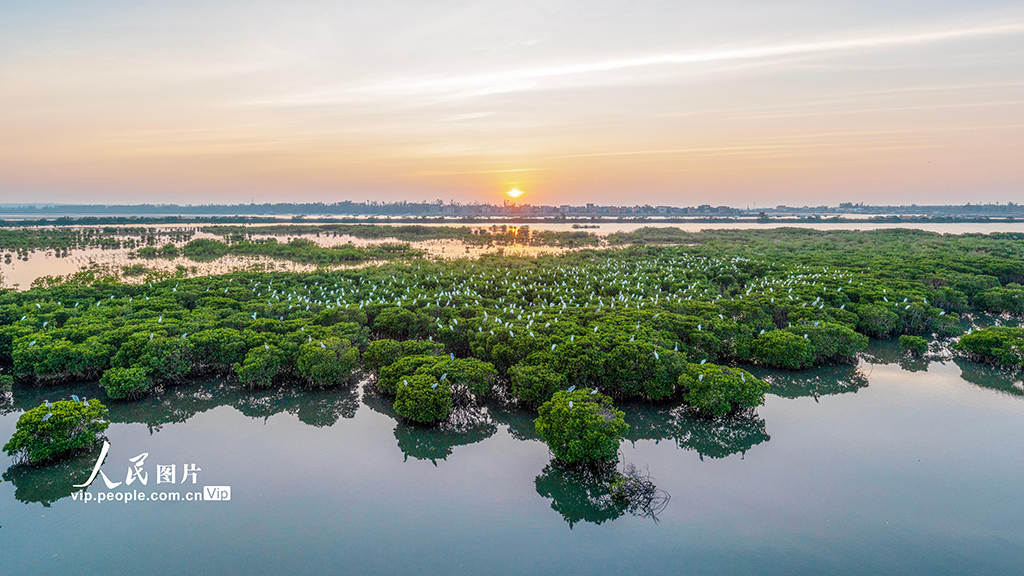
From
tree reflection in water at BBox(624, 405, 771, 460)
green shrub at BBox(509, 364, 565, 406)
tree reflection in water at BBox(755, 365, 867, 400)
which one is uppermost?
green shrub at BBox(509, 364, 565, 406)

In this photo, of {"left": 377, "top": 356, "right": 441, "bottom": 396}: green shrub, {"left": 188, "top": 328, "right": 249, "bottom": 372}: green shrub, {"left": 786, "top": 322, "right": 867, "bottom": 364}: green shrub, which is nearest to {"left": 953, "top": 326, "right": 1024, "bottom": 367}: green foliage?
{"left": 786, "top": 322, "right": 867, "bottom": 364}: green shrub

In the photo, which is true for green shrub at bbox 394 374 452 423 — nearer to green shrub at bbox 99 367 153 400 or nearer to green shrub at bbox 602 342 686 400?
green shrub at bbox 602 342 686 400

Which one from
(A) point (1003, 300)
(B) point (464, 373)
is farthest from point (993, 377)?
(B) point (464, 373)

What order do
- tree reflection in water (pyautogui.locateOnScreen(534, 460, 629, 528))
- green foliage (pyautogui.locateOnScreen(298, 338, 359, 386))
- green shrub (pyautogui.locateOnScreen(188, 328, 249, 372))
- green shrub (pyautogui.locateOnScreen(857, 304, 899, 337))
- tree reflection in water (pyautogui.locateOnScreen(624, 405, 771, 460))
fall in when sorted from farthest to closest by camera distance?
green shrub (pyautogui.locateOnScreen(857, 304, 899, 337)), green shrub (pyautogui.locateOnScreen(188, 328, 249, 372)), green foliage (pyautogui.locateOnScreen(298, 338, 359, 386)), tree reflection in water (pyautogui.locateOnScreen(624, 405, 771, 460)), tree reflection in water (pyautogui.locateOnScreen(534, 460, 629, 528))

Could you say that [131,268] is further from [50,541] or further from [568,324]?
[568,324]

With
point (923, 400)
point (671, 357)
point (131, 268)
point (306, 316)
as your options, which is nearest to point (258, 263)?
point (131, 268)

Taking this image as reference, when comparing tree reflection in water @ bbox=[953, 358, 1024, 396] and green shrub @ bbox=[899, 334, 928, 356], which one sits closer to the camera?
tree reflection in water @ bbox=[953, 358, 1024, 396]

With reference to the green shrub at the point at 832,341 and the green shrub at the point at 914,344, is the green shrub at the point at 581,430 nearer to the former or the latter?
the green shrub at the point at 832,341
